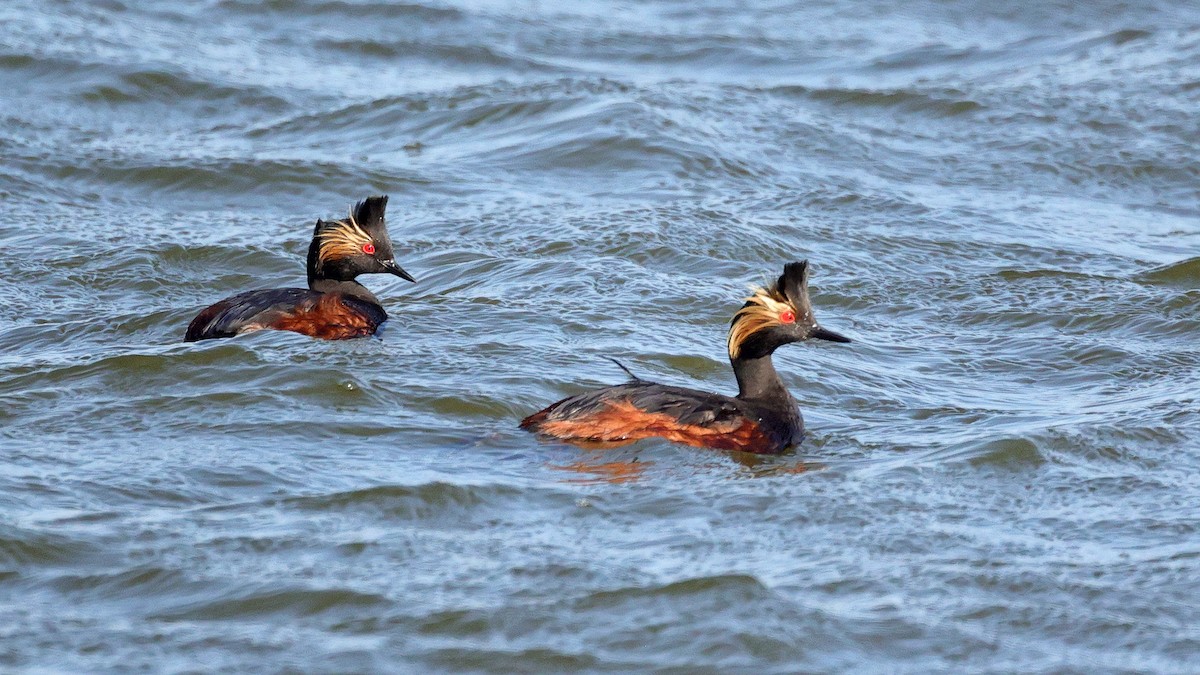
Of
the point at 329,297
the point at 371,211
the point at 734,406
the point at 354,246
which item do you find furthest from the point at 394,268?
the point at 734,406

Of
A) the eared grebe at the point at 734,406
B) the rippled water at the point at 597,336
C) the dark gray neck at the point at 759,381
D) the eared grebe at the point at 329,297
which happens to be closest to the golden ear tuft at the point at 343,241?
the eared grebe at the point at 329,297

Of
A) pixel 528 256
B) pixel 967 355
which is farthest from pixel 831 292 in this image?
pixel 528 256

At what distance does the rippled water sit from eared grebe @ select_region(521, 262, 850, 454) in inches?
7.0

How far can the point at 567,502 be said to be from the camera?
7.50 m

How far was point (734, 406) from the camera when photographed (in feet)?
27.8

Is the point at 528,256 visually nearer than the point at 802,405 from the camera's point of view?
No

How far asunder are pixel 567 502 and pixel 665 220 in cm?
535

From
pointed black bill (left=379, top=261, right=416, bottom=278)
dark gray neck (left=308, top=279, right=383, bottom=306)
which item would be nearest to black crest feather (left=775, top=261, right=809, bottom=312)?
pointed black bill (left=379, top=261, right=416, bottom=278)

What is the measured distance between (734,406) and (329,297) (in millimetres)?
2957

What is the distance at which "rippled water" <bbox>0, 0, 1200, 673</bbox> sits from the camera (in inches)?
257

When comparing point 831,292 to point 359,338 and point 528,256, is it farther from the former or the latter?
point 359,338

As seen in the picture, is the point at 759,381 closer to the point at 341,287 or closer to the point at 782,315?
the point at 782,315

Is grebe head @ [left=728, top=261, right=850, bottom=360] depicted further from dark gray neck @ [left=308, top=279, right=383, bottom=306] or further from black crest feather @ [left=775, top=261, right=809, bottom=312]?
dark gray neck @ [left=308, top=279, right=383, bottom=306]

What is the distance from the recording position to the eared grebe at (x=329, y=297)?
9852mm
